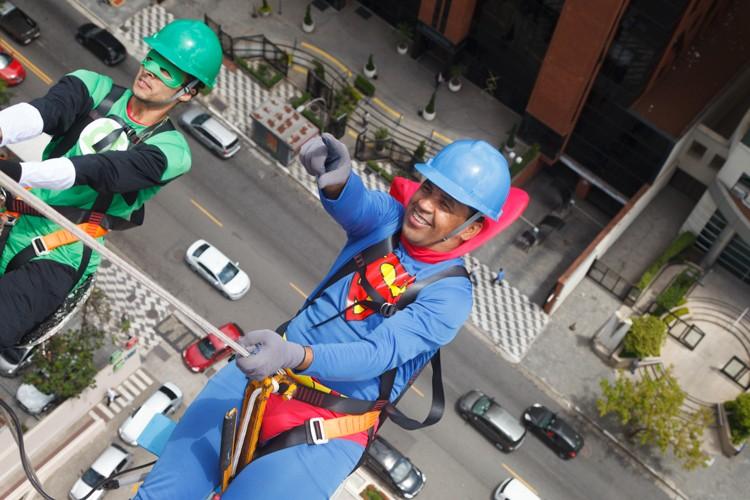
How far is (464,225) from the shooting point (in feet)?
55.1

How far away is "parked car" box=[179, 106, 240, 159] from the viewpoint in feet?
165

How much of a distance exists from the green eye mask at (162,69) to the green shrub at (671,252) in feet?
122

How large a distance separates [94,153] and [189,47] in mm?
2775

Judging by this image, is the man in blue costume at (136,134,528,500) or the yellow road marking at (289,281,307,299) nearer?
the man in blue costume at (136,134,528,500)

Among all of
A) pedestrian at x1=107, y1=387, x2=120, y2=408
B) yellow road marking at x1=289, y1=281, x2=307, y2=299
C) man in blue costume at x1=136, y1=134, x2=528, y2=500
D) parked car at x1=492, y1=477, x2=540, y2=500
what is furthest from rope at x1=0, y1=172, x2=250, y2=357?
yellow road marking at x1=289, y1=281, x2=307, y2=299

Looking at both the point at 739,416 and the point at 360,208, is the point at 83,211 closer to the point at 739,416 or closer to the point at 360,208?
the point at 360,208

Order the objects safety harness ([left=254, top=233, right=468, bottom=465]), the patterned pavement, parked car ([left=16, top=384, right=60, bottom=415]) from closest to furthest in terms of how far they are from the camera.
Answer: safety harness ([left=254, top=233, right=468, bottom=465])
parked car ([left=16, top=384, right=60, bottom=415])
the patterned pavement

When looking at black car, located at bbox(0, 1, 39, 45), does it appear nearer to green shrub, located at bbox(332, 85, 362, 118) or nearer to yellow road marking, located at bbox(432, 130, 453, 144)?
green shrub, located at bbox(332, 85, 362, 118)

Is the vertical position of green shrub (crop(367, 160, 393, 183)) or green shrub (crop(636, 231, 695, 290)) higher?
green shrub (crop(636, 231, 695, 290))

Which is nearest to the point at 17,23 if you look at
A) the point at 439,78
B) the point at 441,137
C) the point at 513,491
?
the point at 439,78

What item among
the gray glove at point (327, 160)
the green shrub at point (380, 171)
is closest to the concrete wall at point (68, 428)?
the green shrub at point (380, 171)

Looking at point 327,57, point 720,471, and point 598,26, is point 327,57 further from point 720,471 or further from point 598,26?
point 720,471

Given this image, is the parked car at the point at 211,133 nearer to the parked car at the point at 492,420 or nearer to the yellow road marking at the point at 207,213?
the yellow road marking at the point at 207,213

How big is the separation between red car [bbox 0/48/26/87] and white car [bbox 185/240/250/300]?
47.3 feet
